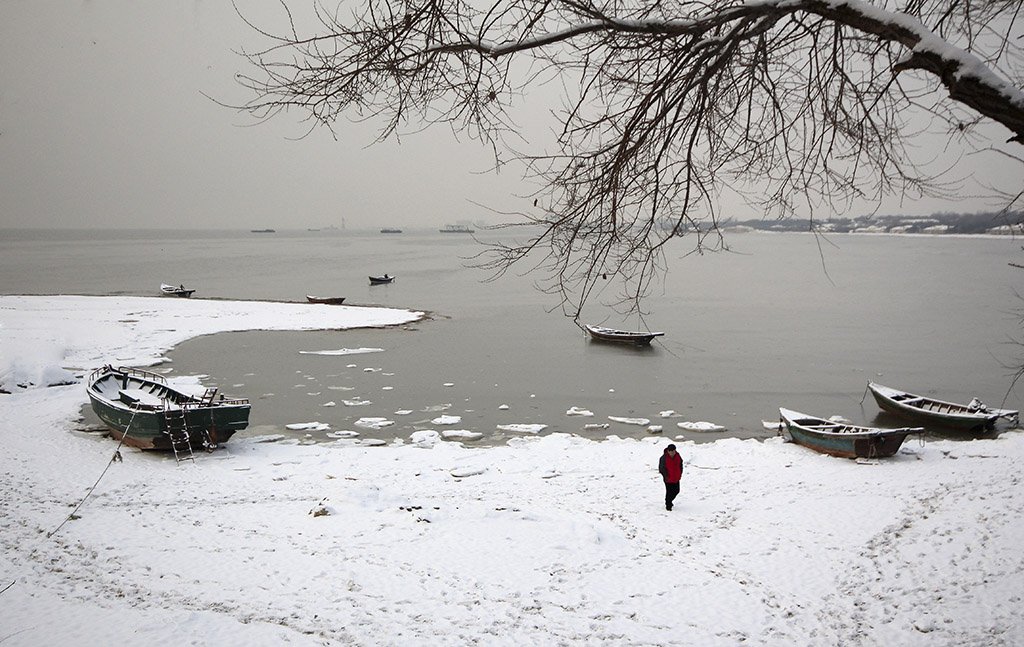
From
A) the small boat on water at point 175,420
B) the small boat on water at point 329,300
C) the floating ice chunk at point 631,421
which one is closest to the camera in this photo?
the small boat on water at point 175,420

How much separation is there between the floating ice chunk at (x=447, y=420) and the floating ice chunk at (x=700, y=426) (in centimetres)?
587

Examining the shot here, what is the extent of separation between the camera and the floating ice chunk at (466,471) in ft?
41.0

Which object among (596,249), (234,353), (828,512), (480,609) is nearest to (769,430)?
(828,512)

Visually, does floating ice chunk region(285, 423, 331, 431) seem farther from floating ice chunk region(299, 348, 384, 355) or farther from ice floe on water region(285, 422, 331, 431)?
floating ice chunk region(299, 348, 384, 355)

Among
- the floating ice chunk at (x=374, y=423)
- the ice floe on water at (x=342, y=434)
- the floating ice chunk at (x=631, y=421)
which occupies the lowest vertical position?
the ice floe on water at (x=342, y=434)

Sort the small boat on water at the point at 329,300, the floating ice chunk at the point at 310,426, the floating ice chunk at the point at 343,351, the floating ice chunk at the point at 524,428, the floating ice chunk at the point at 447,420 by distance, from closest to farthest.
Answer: the floating ice chunk at the point at 310,426
the floating ice chunk at the point at 524,428
the floating ice chunk at the point at 447,420
the floating ice chunk at the point at 343,351
the small boat on water at the point at 329,300

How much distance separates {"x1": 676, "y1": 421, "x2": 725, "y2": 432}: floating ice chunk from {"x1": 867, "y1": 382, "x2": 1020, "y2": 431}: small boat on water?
541cm

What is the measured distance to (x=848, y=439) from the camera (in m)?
13.8

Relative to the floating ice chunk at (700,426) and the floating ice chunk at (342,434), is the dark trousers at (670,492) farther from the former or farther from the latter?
the floating ice chunk at (342,434)

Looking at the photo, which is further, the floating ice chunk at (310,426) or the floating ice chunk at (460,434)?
the floating ice chunk at (310,426)

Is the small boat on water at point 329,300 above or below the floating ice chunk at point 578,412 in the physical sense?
above

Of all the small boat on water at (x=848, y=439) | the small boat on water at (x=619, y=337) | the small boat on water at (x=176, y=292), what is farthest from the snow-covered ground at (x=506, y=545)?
the small boat on water at (x=176, y=292)

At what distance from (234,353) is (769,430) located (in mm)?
20412

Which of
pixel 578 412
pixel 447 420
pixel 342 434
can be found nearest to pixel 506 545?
pixel 342 434
